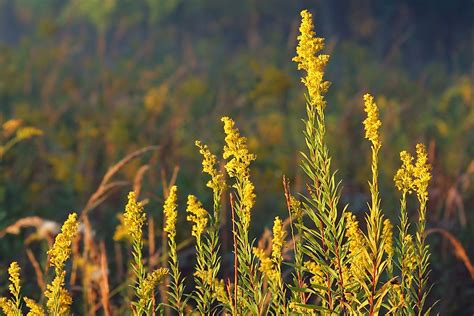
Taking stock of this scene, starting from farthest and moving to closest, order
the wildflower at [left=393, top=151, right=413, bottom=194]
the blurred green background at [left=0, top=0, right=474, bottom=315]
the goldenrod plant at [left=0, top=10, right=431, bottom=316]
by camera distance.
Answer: the blurred green background at [left=0, top=0, right=474, bottom=315], the wildflower at [left=393, top=151, right=413, bottom=194], the goldenrod plant at [left=0, top=10, right=431, bottom=316]

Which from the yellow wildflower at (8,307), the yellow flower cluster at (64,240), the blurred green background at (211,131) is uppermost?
the blurred green background at (211,131)

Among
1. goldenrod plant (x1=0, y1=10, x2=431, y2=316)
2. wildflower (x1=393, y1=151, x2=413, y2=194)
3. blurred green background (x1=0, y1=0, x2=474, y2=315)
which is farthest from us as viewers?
blurred green background (x1=0, y1=0, x2=474, y2=315)

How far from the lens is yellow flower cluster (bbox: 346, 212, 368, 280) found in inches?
70.7

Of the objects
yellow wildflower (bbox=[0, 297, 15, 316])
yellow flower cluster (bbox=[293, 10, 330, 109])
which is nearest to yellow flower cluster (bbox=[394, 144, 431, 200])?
yellow flower cluster (bbox=[293, 10, 330, 109])

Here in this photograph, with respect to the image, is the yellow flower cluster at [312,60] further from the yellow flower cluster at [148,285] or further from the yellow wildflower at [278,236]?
the yellow flower cluster at [148,285]

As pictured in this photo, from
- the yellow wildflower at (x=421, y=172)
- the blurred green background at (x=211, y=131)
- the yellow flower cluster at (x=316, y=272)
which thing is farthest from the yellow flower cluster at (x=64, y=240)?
the blurred green background at (x=211, y=131)

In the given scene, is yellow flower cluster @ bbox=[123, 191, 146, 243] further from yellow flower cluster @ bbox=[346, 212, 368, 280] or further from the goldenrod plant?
yellow flower cluster @ bbox=[346, 212, 368, 280]

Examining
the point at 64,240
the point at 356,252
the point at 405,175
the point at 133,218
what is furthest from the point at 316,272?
the point at 64,240

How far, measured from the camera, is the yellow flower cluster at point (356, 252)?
5.90 feet

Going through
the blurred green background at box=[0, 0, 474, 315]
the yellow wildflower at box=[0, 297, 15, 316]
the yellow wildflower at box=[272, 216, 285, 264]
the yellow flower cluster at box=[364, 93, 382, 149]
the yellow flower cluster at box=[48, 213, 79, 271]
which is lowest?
the yellow wildflower at box=[0, 297, 15, 316]

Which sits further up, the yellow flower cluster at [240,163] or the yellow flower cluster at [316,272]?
the yellow flower cluster at [240,163]

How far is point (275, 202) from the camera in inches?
215

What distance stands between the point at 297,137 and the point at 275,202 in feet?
5.04

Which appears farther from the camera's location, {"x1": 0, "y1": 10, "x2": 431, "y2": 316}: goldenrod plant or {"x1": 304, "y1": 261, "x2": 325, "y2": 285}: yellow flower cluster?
{"x1": 304, "y1": 261, "x2": 325, "y2": 285}: yellow flower cluster
